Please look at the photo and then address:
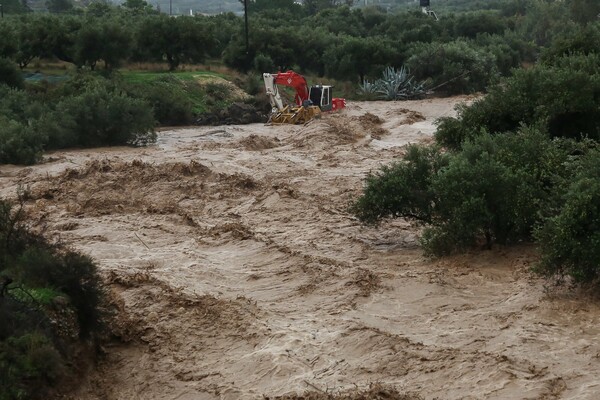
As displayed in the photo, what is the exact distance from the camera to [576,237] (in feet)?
41.8

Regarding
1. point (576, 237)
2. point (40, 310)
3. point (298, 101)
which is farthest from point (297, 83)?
point (40, 310)

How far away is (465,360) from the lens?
431 inches

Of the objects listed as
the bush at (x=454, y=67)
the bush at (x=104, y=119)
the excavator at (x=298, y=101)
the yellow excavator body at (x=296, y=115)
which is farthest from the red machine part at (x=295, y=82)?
the bush at (x=454, y=67)

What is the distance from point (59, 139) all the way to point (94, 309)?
18.9 meters

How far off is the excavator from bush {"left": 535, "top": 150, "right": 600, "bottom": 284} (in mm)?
21395

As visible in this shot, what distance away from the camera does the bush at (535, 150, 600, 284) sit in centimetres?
1246

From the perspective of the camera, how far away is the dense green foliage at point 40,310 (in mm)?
9789

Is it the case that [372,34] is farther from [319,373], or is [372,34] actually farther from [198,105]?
[319,373]

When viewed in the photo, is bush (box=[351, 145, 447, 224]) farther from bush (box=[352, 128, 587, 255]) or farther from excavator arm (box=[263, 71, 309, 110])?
excavator arm (box=[263, 71, 309, 110])

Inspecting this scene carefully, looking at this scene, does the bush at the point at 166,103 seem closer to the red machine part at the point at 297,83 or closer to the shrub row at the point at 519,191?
the red machine part at the point at 297,83

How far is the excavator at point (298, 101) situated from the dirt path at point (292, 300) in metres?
10.4

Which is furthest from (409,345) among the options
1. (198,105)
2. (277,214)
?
(198,105)

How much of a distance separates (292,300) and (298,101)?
2250 cm

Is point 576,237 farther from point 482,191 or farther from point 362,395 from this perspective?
point 362,395
